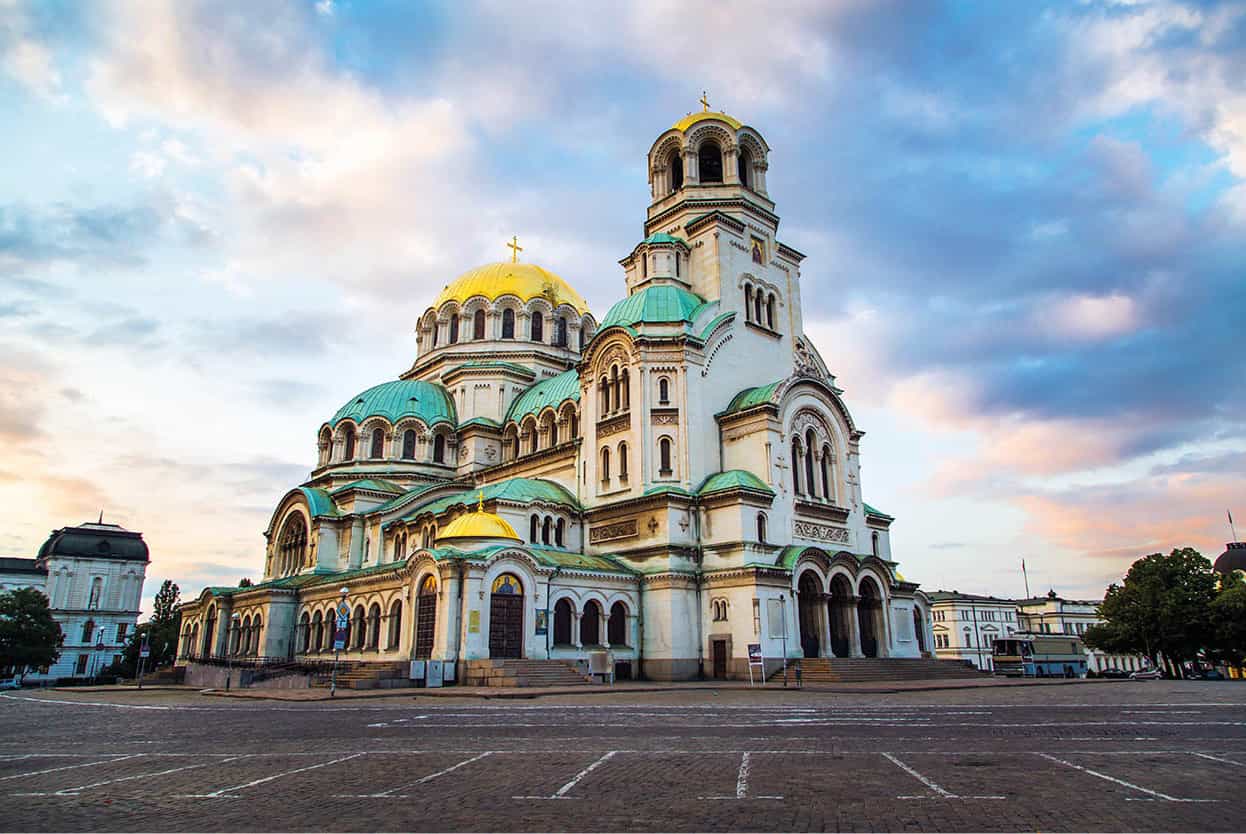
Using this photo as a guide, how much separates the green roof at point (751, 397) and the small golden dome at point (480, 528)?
12728 mm

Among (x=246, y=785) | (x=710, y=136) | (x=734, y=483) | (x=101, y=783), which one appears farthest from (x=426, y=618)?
(x=710, y=136)

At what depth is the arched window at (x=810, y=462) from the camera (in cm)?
4403

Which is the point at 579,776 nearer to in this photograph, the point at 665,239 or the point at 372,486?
the point at 665,239

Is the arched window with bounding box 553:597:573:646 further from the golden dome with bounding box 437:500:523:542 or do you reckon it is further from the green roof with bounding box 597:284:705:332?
the green roof with bounding box 597:284:705:332

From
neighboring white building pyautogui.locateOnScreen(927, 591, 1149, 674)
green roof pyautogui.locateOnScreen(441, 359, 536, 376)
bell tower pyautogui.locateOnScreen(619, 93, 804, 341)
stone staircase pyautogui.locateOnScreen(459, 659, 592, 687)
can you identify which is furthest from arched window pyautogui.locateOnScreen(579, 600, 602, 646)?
neighboring white building pyautogui.locateOnScreen(927, 591, 1149, 674)

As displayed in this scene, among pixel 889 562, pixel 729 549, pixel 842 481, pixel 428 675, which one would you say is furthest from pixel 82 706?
pixel 889 562

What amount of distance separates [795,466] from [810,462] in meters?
1.69

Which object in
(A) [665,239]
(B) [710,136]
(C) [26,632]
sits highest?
(B) [710,136]

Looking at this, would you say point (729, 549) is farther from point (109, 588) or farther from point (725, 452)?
point (109, 588)

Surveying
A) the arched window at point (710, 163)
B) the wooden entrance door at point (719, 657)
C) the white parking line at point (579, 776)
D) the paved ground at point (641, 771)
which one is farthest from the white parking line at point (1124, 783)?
the arched window at point (710, 163)

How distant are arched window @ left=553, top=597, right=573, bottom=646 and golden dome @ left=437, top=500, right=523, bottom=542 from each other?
3581 mm

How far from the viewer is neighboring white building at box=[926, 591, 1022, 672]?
9788 cm

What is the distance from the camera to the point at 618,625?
3969cm

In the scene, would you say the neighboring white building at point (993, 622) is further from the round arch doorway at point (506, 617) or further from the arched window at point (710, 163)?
the round arch doorway at point (506, 617)
